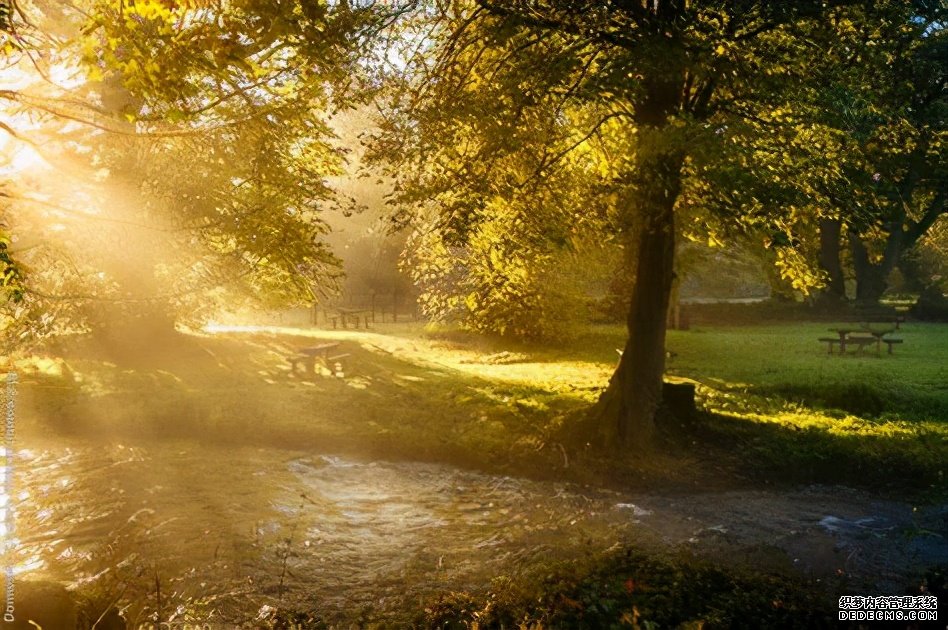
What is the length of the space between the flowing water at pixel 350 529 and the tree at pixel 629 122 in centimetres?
336

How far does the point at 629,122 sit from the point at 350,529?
9083mm

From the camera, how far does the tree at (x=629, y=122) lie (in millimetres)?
10641

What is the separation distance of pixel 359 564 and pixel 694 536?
469 centimetres

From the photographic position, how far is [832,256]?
41.7m

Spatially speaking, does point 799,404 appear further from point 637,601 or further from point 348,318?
point 348,318

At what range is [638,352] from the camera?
550 inches

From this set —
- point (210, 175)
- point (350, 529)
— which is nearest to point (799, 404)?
point (350, 529)

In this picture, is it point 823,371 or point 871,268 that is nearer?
point 823,371

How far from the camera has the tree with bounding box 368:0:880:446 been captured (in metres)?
10.6

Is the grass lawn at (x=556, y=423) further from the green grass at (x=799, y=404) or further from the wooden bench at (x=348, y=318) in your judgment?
the wooden bench at (x=348, y=318)

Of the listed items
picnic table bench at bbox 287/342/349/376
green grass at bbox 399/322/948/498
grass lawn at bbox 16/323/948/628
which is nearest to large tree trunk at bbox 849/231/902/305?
green grass at bbox 399/322/948/498

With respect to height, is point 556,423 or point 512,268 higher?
point 512,268

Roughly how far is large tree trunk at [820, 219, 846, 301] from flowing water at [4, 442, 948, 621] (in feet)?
110

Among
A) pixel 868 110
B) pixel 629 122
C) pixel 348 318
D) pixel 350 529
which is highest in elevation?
pixel 629 122
